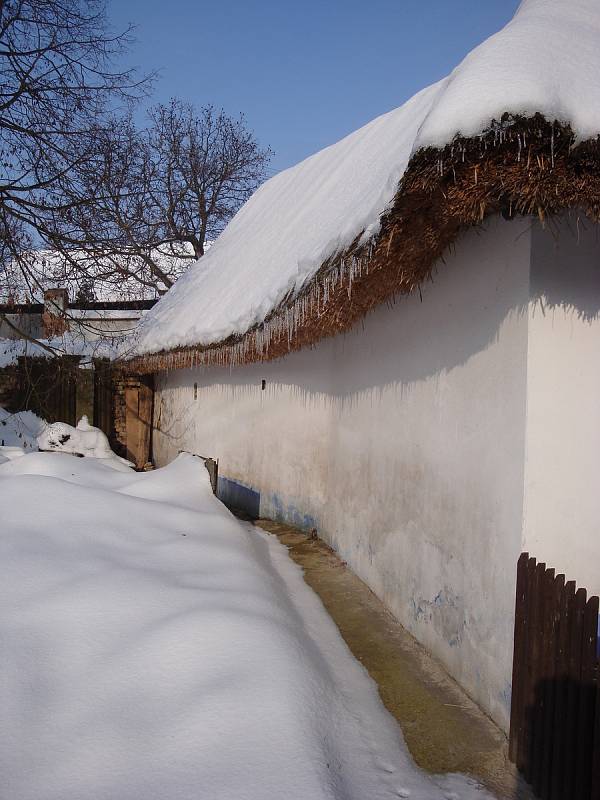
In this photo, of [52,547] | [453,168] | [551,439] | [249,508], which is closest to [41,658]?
[52,547]

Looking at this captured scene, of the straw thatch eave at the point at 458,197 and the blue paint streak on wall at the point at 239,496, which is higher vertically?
the straw thatch eave at the point at 458,197

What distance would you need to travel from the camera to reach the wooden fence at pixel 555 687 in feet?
6.70

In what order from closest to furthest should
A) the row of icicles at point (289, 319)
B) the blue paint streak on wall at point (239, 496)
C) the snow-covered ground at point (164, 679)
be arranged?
the snow-covered ground at point (164, 679) → the row of icicles at point (289, 319) → the blue paint streak on wall at point (239, 496)

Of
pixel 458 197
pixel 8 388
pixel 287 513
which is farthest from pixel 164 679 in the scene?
pixel 8 388

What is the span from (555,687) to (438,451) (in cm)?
150

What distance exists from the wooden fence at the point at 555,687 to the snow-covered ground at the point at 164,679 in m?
0.31

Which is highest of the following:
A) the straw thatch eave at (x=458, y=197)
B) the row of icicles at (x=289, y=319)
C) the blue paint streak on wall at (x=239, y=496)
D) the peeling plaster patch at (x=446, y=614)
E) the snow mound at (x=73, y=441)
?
the straw thatch eave at (x=458, y=197)

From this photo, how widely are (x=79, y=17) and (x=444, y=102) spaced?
7.00m

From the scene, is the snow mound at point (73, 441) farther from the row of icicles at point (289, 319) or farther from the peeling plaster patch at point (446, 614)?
the peeling plaster patch at point (446, 614)

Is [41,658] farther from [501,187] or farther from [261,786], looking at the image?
[501,187]

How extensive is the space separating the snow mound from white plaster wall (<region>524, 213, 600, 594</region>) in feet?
18.3

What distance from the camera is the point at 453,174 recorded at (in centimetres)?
235

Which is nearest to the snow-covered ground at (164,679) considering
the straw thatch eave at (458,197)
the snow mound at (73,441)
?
the straw thatch eave at (458,197)

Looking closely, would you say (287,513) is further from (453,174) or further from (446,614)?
(453,174)
